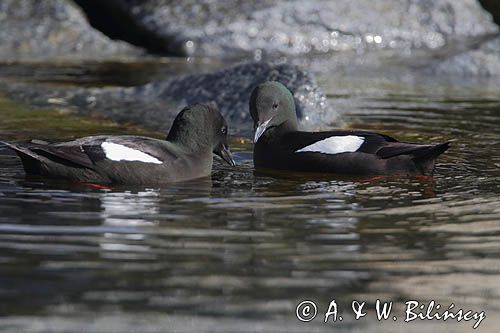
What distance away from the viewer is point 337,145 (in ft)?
30.5

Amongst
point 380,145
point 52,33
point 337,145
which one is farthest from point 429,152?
point 52,33

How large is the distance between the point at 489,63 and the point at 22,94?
21.1 feet

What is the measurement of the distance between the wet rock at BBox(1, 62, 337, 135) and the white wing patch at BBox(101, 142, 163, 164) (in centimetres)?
332

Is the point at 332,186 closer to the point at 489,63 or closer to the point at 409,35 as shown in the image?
the point at 489,63

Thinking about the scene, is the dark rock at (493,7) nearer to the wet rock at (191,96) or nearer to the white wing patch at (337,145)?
the wet rock at (191,96)

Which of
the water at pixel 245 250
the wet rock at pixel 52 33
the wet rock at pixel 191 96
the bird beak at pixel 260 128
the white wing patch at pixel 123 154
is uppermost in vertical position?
the wet rock at pixel 52 33

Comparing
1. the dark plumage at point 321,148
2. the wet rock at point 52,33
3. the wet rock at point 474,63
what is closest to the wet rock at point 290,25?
the wet rock at point 52,33

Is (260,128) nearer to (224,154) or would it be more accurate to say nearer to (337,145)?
(224,154)

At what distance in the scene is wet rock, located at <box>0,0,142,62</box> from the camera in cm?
1812

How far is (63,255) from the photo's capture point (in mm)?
6312

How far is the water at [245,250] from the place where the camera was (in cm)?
542

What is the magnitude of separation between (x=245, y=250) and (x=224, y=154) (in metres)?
3.03

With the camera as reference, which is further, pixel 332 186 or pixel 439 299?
pixel 332 186

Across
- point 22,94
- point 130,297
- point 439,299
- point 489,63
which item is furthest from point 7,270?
point 489,63
